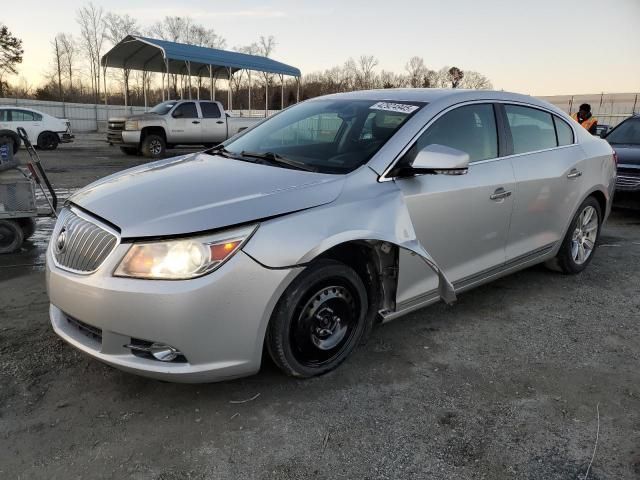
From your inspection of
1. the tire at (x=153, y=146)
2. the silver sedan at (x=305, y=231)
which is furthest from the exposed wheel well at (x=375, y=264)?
the tire at (x=153, y=146)

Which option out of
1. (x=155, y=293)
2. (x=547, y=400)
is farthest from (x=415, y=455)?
(x=155, y=293)

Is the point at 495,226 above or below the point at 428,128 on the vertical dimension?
below

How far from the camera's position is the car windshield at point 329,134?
10.4 ft

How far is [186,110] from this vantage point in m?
16.9

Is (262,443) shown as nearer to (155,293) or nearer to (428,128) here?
(155,293)

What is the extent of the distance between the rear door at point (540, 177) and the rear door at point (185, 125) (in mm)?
14215

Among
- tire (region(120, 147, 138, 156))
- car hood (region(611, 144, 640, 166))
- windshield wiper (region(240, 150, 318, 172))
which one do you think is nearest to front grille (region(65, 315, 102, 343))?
Answer: windshield wiper (region(240, 150, 318, 172))

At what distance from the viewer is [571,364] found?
323cm

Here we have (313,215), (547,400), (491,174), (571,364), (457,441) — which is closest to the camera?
(457,441)

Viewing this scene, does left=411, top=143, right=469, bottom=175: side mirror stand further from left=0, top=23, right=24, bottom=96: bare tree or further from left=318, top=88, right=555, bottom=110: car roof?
left=0, top=23, right=24, bottom=96: bare tree

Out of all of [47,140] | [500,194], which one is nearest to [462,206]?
[500,194]

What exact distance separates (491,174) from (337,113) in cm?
119

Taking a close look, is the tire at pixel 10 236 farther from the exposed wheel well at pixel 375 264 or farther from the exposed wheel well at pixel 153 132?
the exposed wheel well at pixel 153 132

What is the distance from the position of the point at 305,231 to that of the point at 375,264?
2.18 feet
